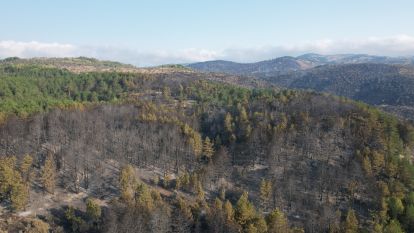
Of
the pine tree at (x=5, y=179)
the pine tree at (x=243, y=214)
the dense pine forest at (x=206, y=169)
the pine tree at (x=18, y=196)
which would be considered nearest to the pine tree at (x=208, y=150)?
the dense pine forest at (x=206, y=169)

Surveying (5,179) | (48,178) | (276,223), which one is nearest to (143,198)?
(48,178)

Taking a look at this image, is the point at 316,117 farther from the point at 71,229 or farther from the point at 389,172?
the point at 71,229

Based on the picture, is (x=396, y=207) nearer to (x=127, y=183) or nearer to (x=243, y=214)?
(x=243, y=214)

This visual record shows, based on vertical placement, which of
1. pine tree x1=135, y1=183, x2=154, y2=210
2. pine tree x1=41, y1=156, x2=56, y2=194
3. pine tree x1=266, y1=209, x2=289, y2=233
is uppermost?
pine tree x1=41, y1=156, x2=56, y2=194

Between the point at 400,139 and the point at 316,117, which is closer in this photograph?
the point at 400,139

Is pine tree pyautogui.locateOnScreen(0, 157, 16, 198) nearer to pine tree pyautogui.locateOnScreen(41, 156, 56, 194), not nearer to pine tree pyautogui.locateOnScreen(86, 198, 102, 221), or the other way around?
pine tree pyautogui.locateOnScreen(41, 156, 56, 194)

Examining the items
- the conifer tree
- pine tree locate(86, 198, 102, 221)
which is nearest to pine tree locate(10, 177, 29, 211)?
pine tree locate(86, 198, 102, 221)

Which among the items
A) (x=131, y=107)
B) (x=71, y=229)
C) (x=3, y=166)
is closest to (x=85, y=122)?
(x=131, y=107)

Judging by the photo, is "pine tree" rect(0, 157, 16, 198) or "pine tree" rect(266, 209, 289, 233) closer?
"pine tree" rect(266, 209, 289, 233)

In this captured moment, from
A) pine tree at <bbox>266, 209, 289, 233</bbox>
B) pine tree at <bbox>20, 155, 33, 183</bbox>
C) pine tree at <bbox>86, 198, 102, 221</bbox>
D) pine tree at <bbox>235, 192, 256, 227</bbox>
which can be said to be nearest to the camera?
pine tree at <bbox>266, 209, 289, 233</bbox>
